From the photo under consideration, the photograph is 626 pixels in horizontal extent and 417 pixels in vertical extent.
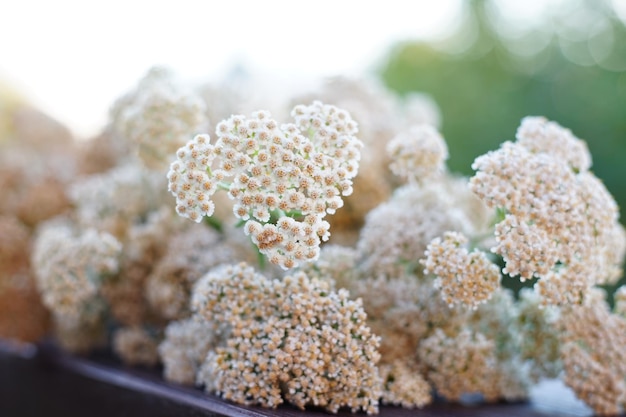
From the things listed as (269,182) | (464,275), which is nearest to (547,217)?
(464,275)

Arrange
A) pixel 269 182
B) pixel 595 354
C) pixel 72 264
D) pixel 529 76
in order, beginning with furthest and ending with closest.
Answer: pixel 529 76
pixel 72 264
pixel 595 354
pixel 269 182

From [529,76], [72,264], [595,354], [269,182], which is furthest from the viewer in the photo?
[529,76]

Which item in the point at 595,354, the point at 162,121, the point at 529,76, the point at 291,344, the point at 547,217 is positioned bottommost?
the point at 291,344

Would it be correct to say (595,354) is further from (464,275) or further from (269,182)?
(269,182)

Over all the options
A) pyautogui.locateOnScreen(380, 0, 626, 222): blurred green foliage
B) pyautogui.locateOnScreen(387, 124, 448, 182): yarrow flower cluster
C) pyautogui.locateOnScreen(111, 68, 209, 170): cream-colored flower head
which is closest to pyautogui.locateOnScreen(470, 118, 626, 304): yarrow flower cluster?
pyautogui.locateOnScreen(387, 124, 448, 182): yarrow flower cluster

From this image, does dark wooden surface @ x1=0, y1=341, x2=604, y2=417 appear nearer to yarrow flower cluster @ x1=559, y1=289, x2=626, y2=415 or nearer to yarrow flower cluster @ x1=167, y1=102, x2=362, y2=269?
yarrow flower cluster @ x1=559, y1=289, x2=626, y2=415

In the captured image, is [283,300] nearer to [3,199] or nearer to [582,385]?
[582,385]
